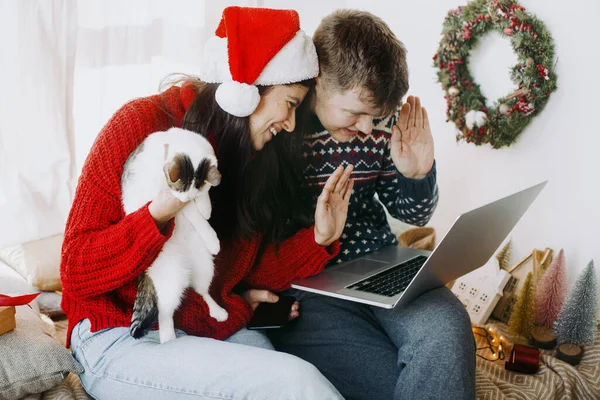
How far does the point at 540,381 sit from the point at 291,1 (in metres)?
1.73

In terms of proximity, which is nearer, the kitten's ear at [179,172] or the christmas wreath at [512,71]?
the kitten's ear at [179,172]

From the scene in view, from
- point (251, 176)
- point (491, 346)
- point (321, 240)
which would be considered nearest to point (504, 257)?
point (491, 346)

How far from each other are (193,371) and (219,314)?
0.14m

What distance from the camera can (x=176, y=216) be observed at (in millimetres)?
957

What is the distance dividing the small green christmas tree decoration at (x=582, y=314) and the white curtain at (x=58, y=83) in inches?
60.7

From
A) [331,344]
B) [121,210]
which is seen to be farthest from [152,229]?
[331,344]

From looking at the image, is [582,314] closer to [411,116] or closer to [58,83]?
[411,116]

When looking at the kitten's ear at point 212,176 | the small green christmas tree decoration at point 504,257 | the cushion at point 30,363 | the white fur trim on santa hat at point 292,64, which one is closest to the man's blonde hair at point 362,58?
the white fur trim on santa hat at point 292,64

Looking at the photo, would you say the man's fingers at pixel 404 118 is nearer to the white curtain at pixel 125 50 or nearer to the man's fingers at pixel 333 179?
the man's fingers at pixel 333 179

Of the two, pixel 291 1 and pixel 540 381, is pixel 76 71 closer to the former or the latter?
pixel 291 1

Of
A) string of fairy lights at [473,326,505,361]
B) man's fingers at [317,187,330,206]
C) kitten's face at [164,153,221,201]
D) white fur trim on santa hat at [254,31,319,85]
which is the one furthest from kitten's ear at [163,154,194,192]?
string of fairy lights at [473,326,505,361]

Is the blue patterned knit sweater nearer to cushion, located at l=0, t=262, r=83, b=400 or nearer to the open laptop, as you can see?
the open laptop

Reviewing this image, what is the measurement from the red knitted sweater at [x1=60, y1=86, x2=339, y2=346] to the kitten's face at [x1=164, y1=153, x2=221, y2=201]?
0.09 metres

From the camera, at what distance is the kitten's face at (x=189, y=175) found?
0.87 metres
